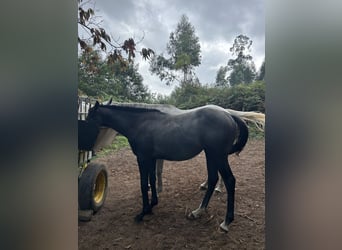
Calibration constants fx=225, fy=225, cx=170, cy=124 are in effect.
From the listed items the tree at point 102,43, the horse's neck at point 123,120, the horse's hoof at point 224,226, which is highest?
the tree at point 102,43

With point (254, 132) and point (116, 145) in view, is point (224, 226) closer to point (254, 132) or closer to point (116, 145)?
point (254, 132)

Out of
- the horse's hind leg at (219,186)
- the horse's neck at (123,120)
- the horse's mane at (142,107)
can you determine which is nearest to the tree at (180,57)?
the horse's mane at (142,107)

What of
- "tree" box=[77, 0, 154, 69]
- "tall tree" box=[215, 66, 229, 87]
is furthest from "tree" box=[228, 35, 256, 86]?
"tree" box=[77, 0, 154, 69]

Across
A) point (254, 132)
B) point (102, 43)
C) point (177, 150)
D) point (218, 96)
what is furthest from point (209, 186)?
point (102, 43)

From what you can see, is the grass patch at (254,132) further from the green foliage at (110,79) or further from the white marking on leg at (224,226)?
the green foliage at (110,79)

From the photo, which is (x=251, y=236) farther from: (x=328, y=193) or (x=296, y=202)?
(x=328, y=193)

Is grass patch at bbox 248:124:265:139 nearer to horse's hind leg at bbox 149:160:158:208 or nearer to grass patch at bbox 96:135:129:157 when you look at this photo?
horse's hind leg at bbox 149:160:158:208

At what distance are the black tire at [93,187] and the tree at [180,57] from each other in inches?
25.9

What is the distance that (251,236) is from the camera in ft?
3.90

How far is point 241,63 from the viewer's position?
1.25 m

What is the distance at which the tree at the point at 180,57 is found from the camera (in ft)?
4.16

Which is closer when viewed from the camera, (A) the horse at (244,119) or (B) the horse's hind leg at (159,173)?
(A) the horse at (244,119)

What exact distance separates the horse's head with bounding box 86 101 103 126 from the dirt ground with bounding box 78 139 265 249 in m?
0.22

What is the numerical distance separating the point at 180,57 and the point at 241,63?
340 mm
